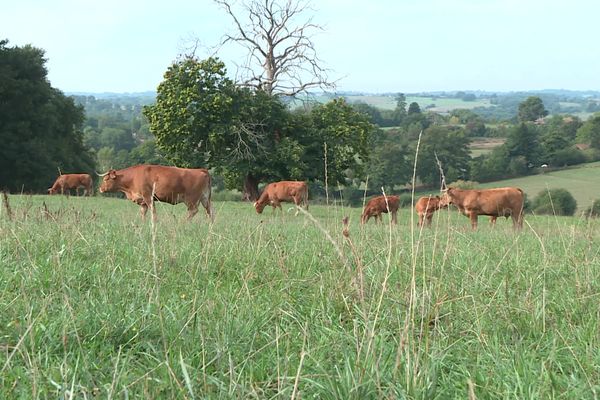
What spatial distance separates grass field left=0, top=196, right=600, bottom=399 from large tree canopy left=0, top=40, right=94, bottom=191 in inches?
1326

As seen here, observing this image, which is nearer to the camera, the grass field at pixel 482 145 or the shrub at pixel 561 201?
the shrub at pixel 561 201

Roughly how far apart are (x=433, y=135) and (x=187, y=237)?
77.0 m

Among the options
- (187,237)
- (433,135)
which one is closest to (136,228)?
(187,237)

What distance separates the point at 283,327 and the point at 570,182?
228ft

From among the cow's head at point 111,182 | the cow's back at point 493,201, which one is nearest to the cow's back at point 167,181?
the cow's head at point 111,182

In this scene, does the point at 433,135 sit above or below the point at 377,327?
below

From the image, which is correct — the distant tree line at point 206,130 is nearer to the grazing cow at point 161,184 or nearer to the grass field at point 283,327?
the grazing cow at point 161,184

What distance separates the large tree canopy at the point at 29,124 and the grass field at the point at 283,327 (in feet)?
110

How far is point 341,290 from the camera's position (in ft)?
14.3

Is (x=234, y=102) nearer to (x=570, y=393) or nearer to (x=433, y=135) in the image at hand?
(x=570, y=393)

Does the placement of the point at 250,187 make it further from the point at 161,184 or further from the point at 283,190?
the point at 161,184

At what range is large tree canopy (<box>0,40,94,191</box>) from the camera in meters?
37.6

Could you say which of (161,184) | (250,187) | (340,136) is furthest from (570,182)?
(161,184)

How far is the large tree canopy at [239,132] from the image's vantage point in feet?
113
